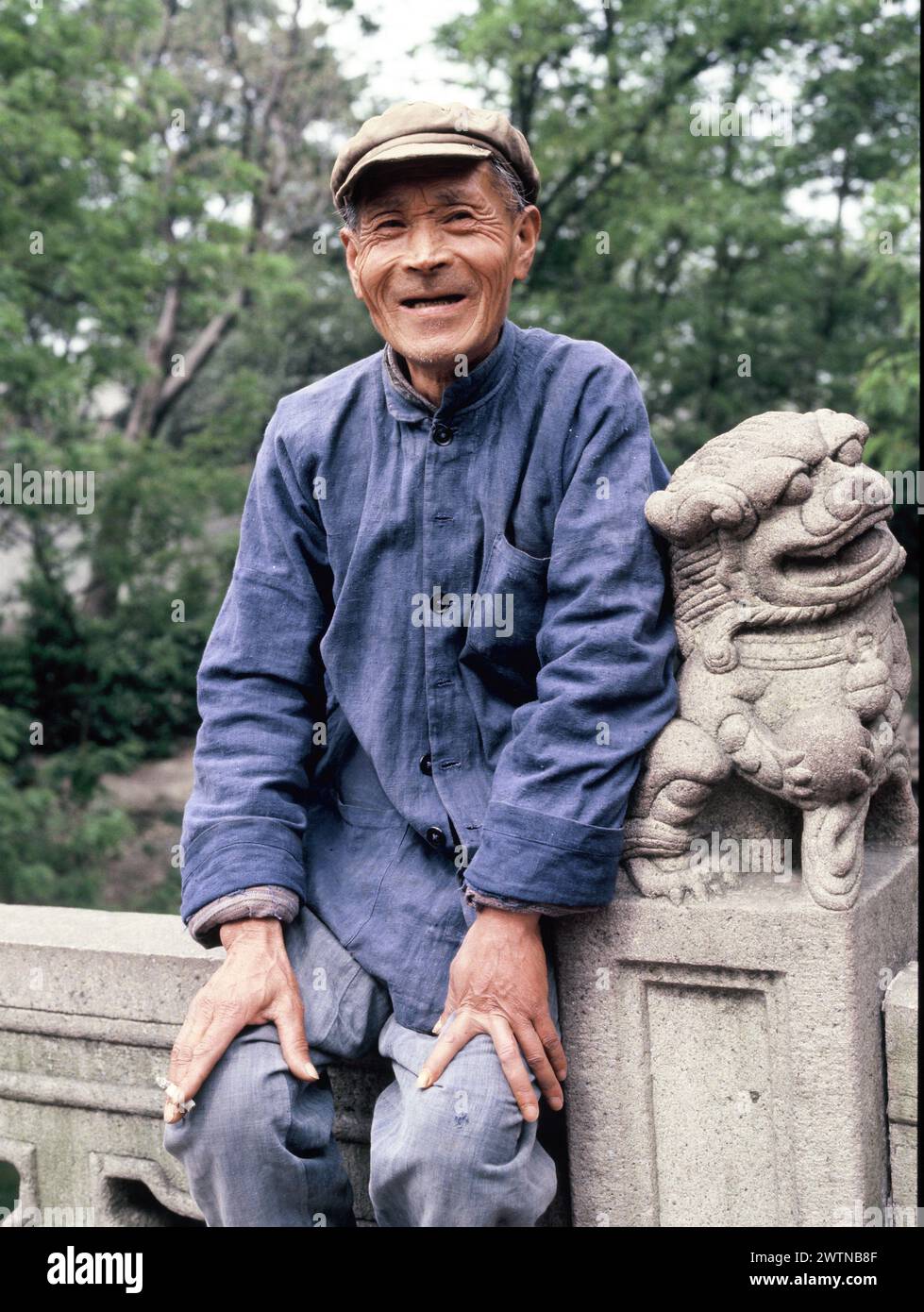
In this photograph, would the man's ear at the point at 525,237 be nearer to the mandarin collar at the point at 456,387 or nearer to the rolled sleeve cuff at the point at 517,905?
the mandarin collar at the point at 456,387

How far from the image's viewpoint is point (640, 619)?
1.91 m

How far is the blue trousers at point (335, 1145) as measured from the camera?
1751 millimetres

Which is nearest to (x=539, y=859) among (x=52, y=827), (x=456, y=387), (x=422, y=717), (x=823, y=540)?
(x=422, y=717)

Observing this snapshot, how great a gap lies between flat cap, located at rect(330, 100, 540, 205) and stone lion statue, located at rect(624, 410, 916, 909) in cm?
55

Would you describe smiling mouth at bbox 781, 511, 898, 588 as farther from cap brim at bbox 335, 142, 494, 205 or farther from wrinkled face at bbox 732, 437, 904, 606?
cap brim at bbox 335, 142, 494, 205

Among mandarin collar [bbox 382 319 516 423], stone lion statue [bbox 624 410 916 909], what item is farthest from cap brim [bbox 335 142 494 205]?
stone lion statue [bbox 624 410 916 909]

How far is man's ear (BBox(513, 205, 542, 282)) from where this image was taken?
204cm

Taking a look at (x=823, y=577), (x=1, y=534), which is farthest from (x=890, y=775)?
(x=1, y=534)

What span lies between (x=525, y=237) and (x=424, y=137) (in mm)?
250

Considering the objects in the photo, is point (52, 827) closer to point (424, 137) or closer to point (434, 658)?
point (434, 658)

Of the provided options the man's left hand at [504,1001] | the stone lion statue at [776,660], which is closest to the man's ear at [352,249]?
the stone lion statue at [776,660]

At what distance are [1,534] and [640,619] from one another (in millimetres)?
7197

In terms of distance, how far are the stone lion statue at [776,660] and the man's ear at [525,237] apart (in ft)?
1.36

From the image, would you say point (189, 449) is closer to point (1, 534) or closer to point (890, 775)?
point (1, 534)
